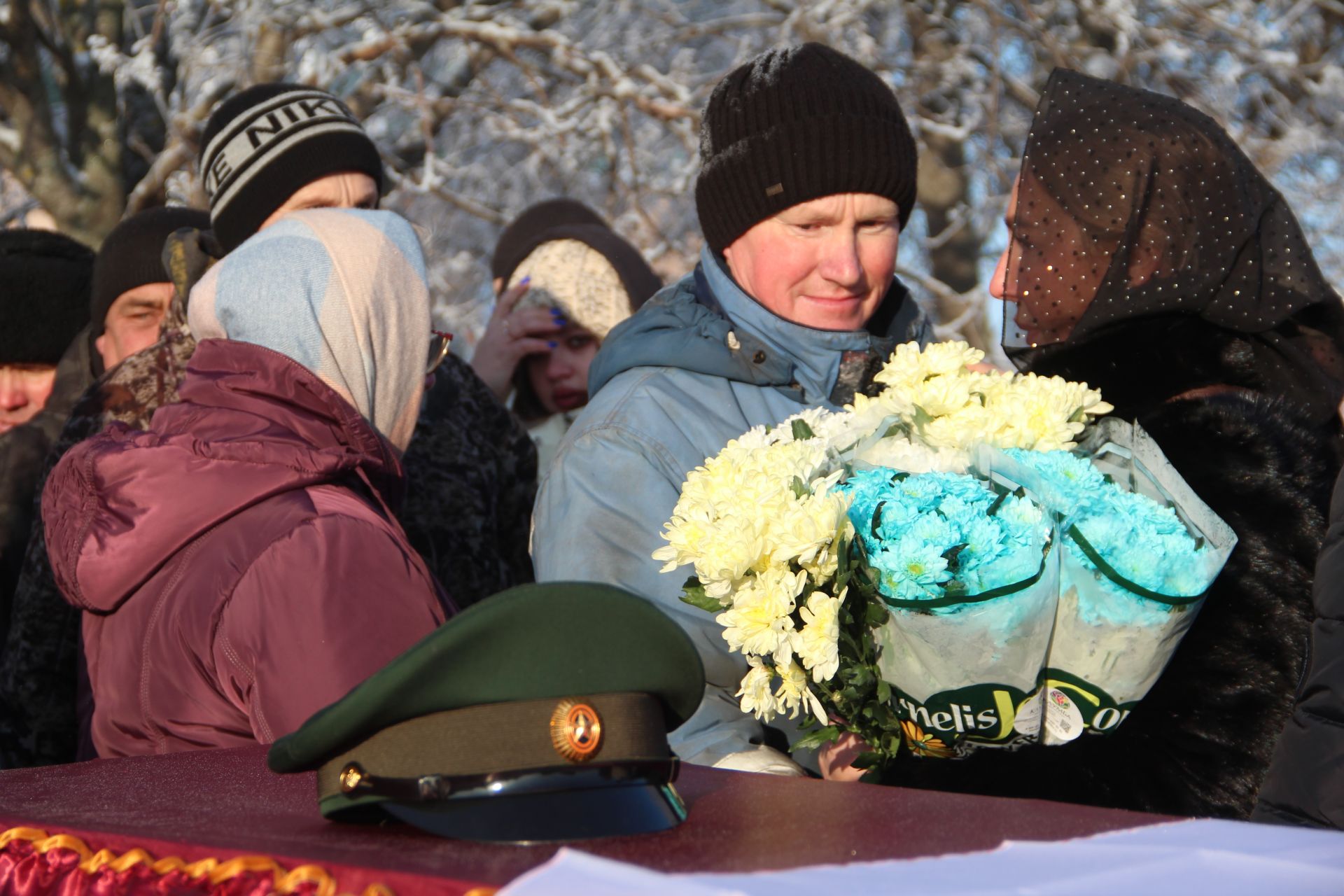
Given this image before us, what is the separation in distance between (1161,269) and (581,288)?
2797 millimetres

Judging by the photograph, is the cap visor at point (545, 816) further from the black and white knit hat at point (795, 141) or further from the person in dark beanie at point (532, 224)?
the person in dark beanie at point (532, 224)

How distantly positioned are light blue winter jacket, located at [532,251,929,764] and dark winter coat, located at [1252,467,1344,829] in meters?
0.92

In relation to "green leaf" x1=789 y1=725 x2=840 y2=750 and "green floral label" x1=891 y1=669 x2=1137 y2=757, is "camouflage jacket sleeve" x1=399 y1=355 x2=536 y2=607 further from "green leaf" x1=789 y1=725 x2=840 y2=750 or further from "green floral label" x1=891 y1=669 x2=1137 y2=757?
"green floral label" x1=891 y1=669 x2=1137 y2=757

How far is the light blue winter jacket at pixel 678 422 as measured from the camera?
2.53 meters

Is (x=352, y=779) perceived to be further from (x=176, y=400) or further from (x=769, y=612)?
(x=176, y=400)

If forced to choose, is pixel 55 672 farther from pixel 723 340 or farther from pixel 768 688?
pixel 768 688

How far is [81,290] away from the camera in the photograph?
473cm

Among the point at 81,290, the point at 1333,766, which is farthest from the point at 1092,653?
the point at 81,290

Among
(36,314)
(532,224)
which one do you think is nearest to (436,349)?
(36,314)

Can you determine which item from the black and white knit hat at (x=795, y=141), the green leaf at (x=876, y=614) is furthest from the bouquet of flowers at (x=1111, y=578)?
the black and white knit hat at (x=795, y=141)

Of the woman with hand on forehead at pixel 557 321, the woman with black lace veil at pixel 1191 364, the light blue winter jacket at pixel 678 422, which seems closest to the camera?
the woman with black lace veil at pixel 1191 364

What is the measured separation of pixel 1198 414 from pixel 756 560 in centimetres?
78

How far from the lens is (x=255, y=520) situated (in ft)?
7.56

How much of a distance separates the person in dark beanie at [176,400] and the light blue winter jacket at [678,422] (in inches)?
28.7
